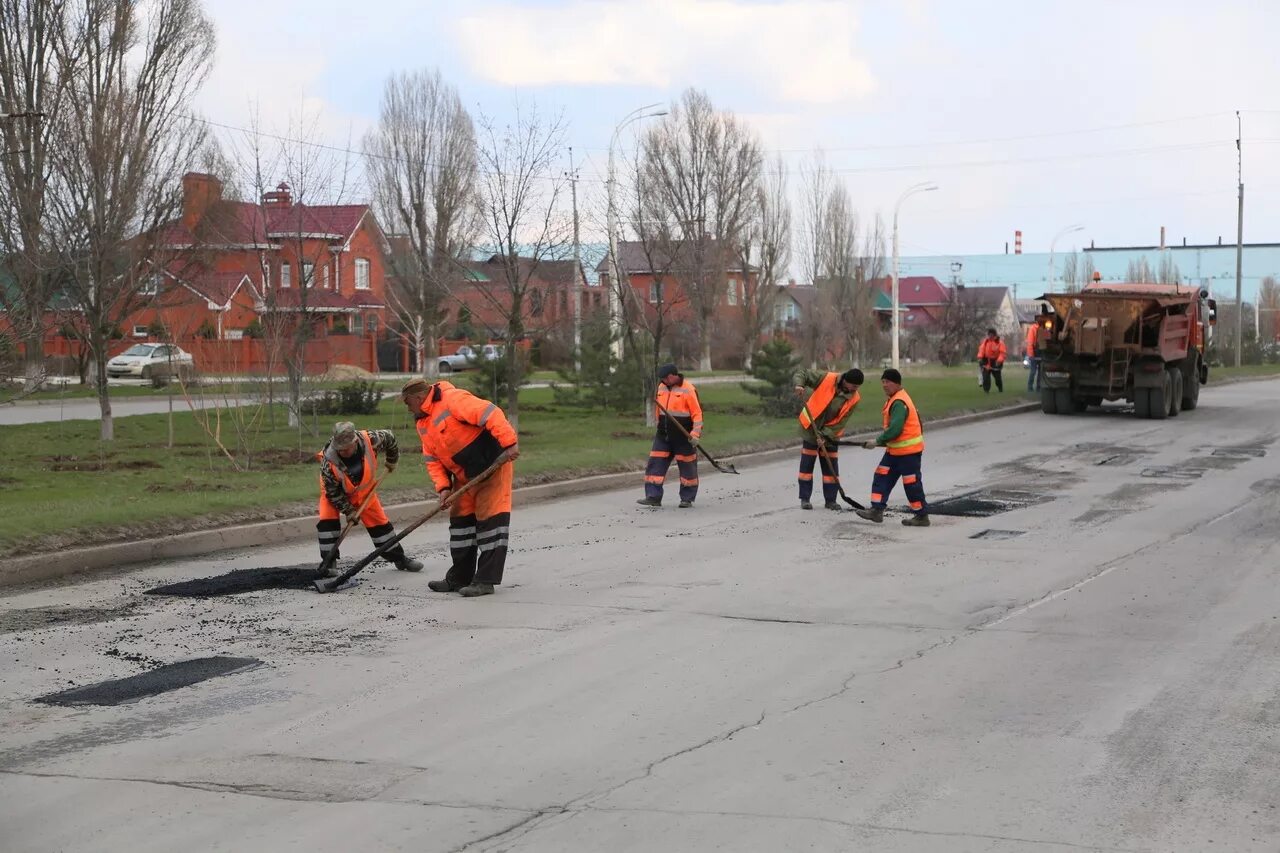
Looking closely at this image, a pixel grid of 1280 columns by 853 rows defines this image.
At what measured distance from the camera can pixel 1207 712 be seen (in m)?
6.91

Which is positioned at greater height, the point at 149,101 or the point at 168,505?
the point at 149,101

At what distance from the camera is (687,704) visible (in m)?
7.11

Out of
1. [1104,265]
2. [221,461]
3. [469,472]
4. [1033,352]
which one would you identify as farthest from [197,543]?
[1104,265]

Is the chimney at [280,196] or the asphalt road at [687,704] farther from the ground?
the chimney at [280,196]

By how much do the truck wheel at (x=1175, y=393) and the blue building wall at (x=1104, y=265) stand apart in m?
89.1

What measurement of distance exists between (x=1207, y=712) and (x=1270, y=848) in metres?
1.92

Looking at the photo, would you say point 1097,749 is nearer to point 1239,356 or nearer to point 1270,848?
point 1270,848

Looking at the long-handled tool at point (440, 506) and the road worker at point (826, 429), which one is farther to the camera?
the road worker at point (826, 429)

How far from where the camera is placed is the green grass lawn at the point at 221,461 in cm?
1302

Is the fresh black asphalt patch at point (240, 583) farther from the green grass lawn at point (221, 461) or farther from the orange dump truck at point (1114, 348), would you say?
the orange dump truck at point (1114, 348)

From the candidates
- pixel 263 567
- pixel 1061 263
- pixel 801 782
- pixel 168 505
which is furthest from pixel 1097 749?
pixel 1061 263

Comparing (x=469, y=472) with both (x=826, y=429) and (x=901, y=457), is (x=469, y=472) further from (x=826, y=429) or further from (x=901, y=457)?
(x=826, y=429)

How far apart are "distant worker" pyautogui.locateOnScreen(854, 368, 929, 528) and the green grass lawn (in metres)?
4.69

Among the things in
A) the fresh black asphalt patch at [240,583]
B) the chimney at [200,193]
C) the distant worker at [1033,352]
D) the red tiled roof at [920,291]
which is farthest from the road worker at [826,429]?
the red tiled roof at [920,291]
